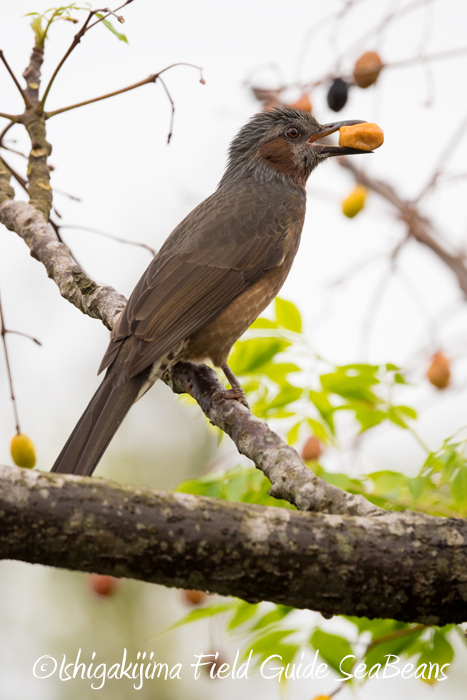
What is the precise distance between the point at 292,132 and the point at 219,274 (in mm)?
1577

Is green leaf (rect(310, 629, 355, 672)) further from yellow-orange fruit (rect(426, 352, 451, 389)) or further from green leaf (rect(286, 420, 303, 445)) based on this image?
yellow-orange fruit (rect(426, 352, 451, 389))

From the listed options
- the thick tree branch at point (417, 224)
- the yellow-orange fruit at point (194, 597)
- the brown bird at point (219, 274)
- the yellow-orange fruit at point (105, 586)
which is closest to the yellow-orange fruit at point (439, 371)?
the thick tree branch at point (417, 224)

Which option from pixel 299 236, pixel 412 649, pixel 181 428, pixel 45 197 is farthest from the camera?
pixel 181 428

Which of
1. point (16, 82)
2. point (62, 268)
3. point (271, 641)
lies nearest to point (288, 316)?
point (62, 268)

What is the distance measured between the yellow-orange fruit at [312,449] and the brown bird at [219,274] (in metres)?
0.46

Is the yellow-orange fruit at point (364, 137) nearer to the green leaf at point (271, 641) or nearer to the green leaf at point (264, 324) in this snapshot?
the green leaf at point (264, 324)

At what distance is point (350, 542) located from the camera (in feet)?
5.61

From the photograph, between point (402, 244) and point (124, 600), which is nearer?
point (402, 244)

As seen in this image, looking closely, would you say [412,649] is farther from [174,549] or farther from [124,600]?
[124,600]

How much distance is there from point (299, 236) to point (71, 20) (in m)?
1.89

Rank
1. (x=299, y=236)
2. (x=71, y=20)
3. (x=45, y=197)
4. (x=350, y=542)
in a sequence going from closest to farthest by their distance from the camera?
(x=350, y=542)
(x=71, y=20)
(x=45, y=197)
(x=299, y=236)

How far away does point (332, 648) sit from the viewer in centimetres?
268

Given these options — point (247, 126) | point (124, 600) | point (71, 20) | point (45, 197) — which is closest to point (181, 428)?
point (124, 600)

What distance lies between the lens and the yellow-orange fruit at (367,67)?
160 inches
